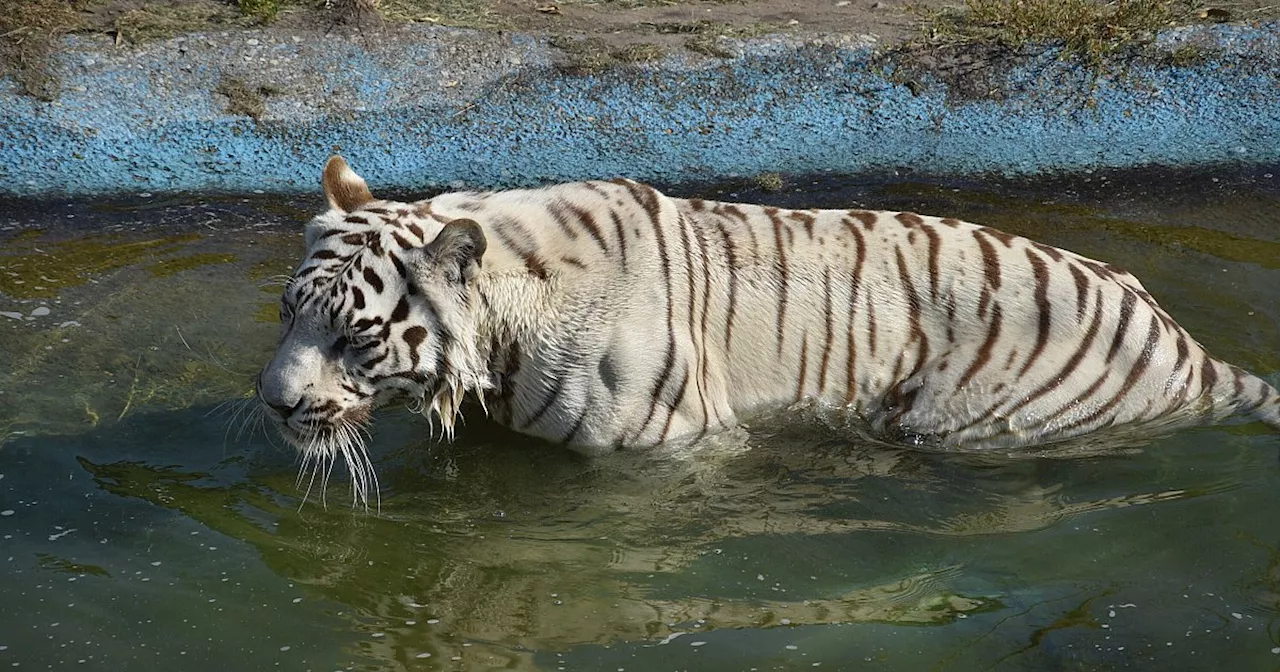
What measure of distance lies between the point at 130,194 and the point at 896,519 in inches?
144

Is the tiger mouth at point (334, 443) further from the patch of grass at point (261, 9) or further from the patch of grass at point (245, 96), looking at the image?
the patch of grass at point (261, 9)

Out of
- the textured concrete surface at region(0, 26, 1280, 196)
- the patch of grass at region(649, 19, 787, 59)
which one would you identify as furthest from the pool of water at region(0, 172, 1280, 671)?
the patch of grass at region(649, 19, 787, 59)

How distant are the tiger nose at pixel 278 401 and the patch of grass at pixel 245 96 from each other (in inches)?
116

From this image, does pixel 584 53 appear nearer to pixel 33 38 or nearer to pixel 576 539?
pixel 33 38

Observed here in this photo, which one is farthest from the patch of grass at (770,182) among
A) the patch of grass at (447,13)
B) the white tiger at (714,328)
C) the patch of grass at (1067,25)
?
the white tiger at (714,328)

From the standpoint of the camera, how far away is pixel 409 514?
145 inches

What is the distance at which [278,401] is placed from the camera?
10.9 ft

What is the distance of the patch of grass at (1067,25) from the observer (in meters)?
6.45

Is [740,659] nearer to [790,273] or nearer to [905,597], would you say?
[905,597]

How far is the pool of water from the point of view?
304 centimetres

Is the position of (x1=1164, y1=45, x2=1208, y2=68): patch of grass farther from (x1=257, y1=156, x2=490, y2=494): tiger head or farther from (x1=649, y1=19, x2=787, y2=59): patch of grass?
(x1=257, y1=156, x2=490, y2=494): tiger head

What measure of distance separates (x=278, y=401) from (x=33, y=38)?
368 cm

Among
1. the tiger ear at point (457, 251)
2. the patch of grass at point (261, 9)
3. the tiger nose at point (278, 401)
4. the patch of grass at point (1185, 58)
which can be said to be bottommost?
the tiger nose at point (278, 401)

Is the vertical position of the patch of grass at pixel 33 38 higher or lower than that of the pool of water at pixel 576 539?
higher
